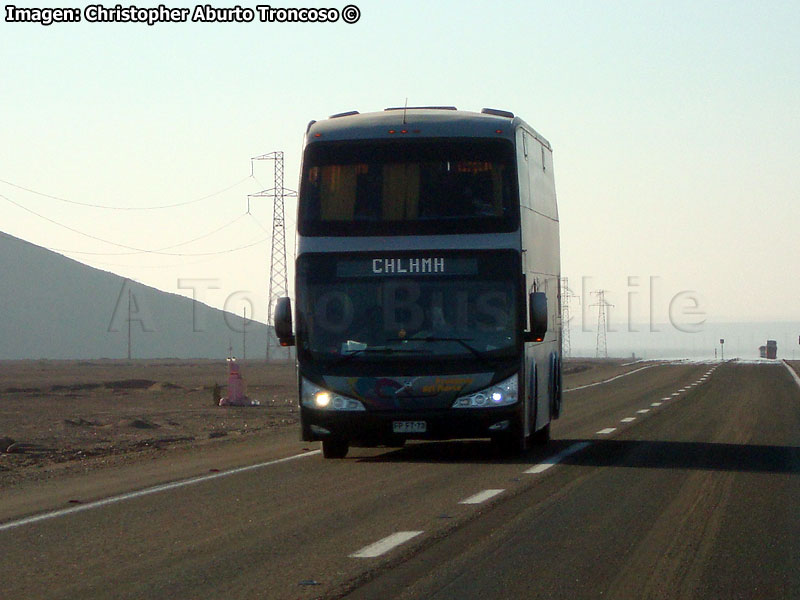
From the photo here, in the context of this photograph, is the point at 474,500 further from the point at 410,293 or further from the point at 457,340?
the point at 410,293

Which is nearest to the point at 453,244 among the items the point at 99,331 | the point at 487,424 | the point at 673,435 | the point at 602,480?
the point at 487,424

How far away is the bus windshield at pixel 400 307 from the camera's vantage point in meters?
15.6

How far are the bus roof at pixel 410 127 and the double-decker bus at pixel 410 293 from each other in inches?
2.7

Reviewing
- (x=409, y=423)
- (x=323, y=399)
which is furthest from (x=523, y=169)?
(x=323, y=399)

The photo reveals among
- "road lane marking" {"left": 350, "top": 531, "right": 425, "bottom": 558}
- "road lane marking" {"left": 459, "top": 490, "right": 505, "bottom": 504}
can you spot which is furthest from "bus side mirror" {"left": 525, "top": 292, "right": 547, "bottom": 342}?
"road lane marking" {"left": 350, "top": 531, "right": 425, "bottom": 558}

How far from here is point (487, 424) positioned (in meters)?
15.6

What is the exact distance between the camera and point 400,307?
15656mm

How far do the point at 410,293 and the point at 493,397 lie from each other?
1570mm

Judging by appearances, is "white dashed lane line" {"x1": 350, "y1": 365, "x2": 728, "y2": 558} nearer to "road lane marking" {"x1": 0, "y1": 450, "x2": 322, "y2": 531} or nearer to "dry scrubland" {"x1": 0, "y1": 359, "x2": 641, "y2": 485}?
"road lane marking" {"x1": 0, "y1": 450, "x2": 322, "y2": 531}

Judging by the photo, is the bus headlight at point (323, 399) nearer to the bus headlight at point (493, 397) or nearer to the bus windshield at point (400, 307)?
the bus windshield at point (400, 307)

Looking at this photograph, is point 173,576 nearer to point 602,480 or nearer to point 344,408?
point 602,480

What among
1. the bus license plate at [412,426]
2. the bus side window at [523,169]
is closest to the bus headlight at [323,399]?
the bus license plate at [412,426]

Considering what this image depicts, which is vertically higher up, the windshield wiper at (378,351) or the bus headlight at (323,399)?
the windshield wiper at (378,351)

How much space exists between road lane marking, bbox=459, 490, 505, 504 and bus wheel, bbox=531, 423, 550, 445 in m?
6.27
